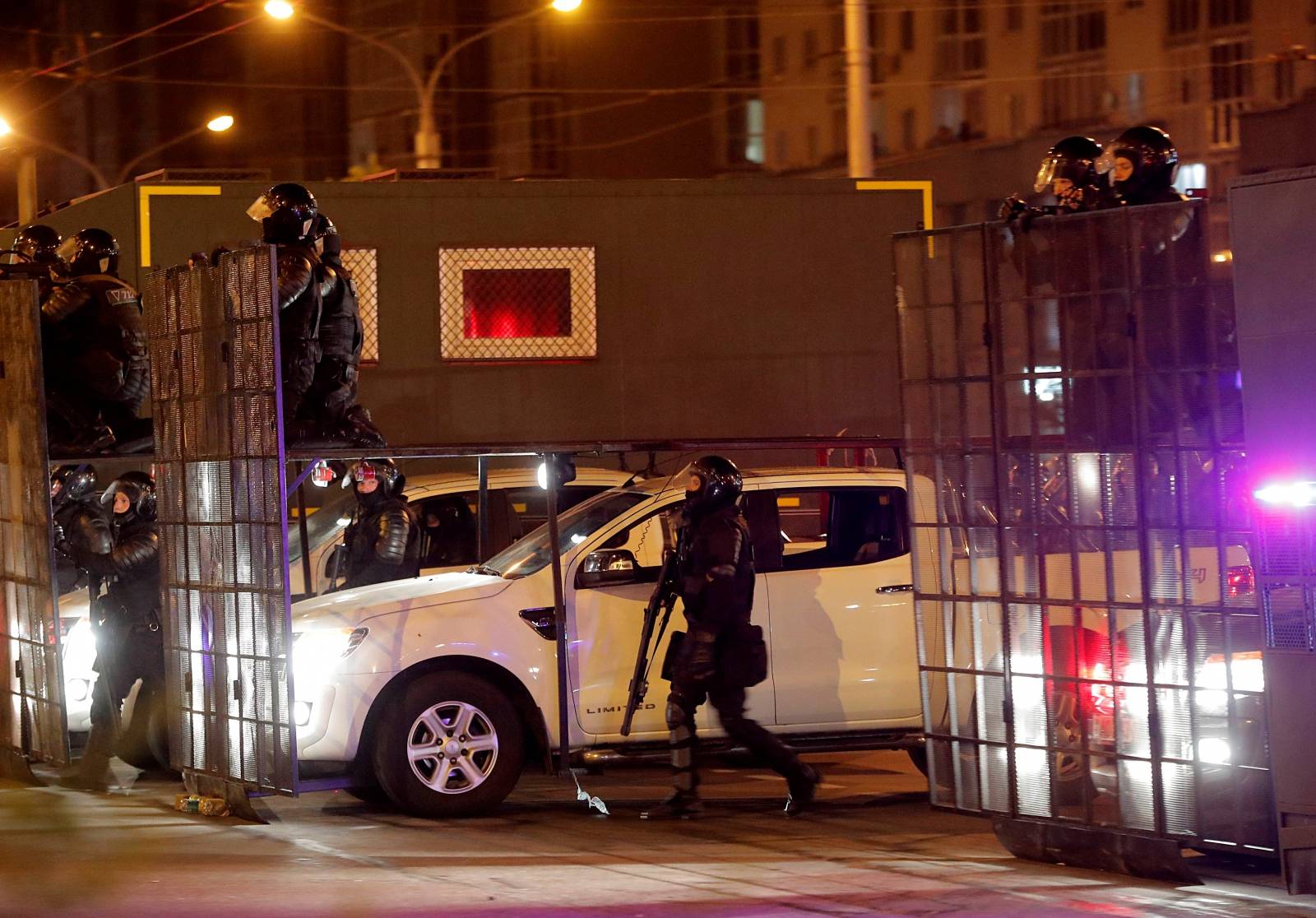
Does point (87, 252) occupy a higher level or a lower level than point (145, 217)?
lower

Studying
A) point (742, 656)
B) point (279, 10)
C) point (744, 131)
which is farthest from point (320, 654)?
point (744, 131)

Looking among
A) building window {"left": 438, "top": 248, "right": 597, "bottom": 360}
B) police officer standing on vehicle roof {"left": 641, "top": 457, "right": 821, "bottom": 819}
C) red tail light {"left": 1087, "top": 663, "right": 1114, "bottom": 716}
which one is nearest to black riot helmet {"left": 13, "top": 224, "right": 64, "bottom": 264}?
building window {"left": 438, "top": 248, "right": 597, "bottom": 360}

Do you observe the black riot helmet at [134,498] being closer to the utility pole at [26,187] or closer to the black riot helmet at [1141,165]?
the black riot helmet at [1141,165]

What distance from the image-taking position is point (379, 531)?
10.9 metres

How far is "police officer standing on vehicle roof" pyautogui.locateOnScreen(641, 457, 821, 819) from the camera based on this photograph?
916 cm

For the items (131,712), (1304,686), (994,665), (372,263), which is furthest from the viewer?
(372,263)

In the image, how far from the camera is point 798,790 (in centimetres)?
947

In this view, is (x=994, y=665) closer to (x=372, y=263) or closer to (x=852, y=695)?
(x=852, y=695)

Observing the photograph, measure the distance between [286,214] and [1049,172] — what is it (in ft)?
13.8

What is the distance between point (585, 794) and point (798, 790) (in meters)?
1.19

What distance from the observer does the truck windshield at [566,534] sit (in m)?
9.88

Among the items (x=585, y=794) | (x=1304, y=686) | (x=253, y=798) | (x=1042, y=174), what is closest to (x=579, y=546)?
(x=585, y=794)

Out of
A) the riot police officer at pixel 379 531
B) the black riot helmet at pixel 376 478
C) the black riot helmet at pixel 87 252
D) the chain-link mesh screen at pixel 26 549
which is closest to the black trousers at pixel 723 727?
the riot police officer at pixel 379 531

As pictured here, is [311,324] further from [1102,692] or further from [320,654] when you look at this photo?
[1102,692]
